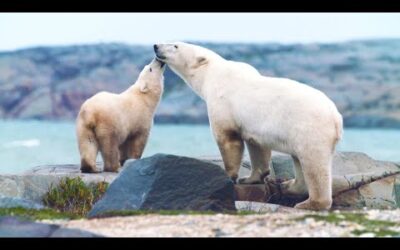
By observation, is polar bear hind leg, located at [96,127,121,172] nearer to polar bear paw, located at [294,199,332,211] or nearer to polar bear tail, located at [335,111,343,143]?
polar bear paw, located at [294,199,332,211]

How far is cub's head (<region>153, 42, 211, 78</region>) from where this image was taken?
13930 millimetres

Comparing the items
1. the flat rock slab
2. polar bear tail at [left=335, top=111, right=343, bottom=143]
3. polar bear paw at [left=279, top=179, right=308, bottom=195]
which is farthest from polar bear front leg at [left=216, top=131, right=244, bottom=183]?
the flat rock slab

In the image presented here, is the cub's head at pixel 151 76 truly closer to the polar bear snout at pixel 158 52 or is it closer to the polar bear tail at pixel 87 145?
the polar bear snout at pixel 158 52

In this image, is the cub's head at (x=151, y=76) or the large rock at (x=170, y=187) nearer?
the large rock at (x=170, y=187)

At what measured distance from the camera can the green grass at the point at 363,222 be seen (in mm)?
8875

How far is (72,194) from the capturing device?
13109mm

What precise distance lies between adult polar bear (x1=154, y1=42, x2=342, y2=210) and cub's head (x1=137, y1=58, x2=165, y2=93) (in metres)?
0.85

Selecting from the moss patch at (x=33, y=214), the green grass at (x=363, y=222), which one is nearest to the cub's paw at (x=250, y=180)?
the moss patch at (x=33, y=214)

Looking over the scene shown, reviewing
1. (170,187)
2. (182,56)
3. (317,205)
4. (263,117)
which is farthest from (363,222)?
(182,56)

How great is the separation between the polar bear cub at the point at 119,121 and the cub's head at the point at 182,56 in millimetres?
902

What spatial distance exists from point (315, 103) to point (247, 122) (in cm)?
117

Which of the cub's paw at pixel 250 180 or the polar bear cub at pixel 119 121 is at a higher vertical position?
the polar bear cub at pixel 119 121
